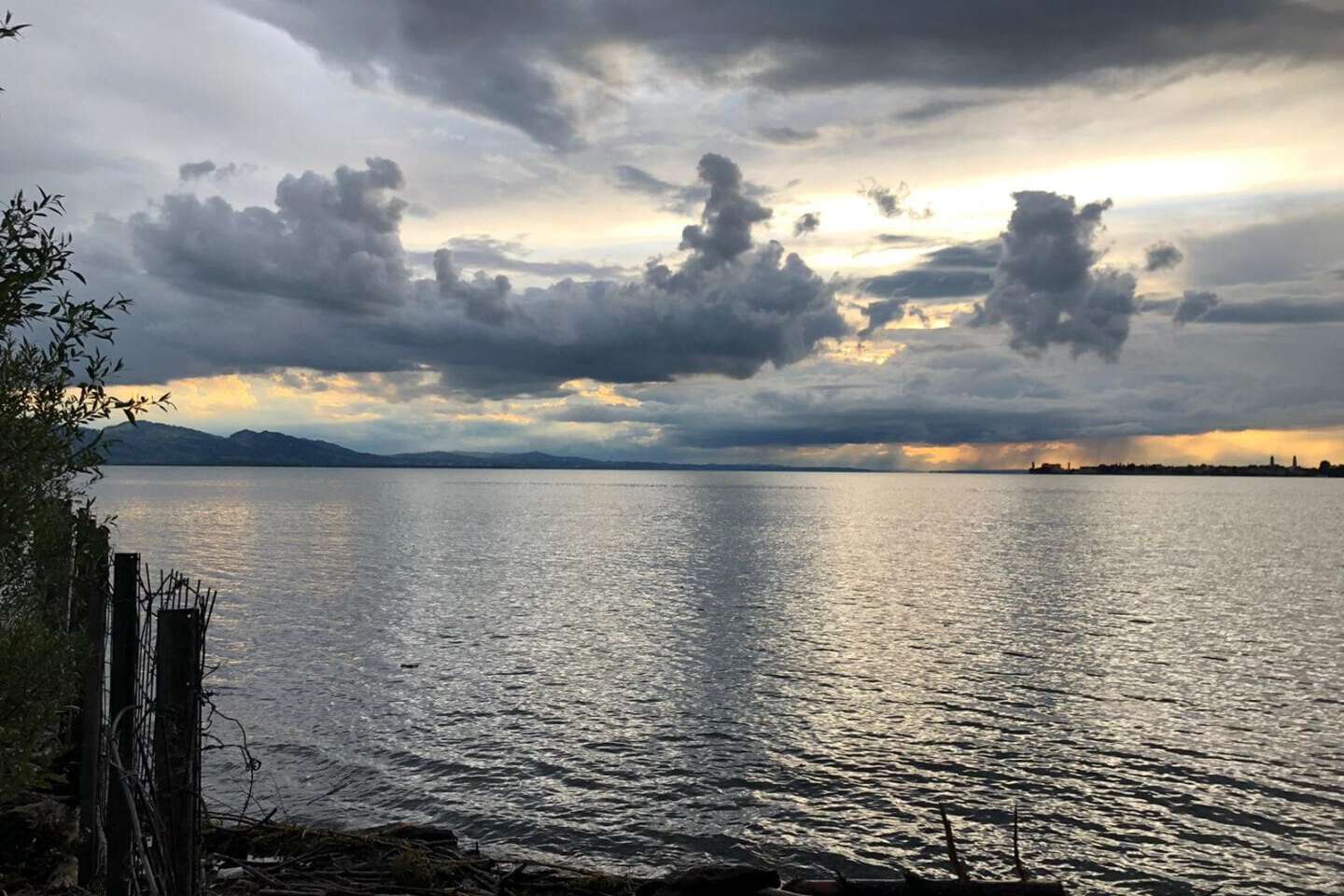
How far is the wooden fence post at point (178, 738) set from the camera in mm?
8859

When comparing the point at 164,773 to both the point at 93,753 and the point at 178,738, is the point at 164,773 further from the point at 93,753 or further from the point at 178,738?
the point at 93,753

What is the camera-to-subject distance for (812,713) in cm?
3241

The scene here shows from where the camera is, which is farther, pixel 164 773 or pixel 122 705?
pixel 122 705

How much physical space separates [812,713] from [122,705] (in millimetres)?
25542

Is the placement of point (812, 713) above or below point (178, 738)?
below

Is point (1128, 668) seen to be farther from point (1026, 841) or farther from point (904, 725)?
point (1026, 841)

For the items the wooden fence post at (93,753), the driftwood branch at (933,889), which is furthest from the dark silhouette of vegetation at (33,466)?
the driftwood branch at (933,889)

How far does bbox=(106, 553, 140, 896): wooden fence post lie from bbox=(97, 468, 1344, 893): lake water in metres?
12.0

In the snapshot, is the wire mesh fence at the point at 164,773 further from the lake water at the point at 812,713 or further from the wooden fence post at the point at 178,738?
the lake water at the point at 812,713

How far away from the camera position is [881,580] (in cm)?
7419

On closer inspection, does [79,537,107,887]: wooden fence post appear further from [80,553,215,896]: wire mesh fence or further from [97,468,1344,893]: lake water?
[97,468,1344,893]: lake water

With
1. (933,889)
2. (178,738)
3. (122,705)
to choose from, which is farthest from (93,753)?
(933,889)

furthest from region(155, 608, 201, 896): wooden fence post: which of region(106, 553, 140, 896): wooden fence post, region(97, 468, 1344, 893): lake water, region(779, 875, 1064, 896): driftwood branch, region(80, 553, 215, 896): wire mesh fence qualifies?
region(97, 468, 1344, 893): lake water

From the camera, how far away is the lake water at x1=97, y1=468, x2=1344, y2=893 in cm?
2153
